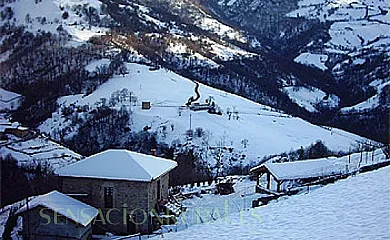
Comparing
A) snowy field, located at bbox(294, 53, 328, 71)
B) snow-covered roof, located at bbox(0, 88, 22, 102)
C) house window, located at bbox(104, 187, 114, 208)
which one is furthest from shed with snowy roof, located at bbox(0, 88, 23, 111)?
snowy field, located at bbox(294, 53, 328, 71)

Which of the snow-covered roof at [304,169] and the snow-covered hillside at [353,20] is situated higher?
the snow-covered hillside at [353,20]

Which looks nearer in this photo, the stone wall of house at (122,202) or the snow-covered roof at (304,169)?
the stone wall of house at (122,202)

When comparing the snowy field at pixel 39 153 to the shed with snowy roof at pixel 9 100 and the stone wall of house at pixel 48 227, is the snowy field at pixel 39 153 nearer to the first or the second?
the stone wall of house at pixel 48 227

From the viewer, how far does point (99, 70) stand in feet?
242

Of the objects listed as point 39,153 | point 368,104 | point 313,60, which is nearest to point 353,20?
point 313,60

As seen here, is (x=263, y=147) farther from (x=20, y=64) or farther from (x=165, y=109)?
(x=20, y=64)

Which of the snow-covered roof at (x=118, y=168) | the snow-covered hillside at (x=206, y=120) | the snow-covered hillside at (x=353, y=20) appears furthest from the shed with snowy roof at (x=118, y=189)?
the snow-covered hillside at (x=353, y=20)

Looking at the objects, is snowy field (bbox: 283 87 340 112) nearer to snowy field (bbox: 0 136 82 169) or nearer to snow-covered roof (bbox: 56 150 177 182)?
snowy field (bbox: 0 136 82 169)

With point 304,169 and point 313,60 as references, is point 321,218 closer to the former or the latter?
point 304,169

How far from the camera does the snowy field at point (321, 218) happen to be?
9328 millimetres

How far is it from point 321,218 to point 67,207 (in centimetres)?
1035

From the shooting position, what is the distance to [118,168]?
757 inches

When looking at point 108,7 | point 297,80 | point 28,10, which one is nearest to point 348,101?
point 297,80

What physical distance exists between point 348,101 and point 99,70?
46603mm
